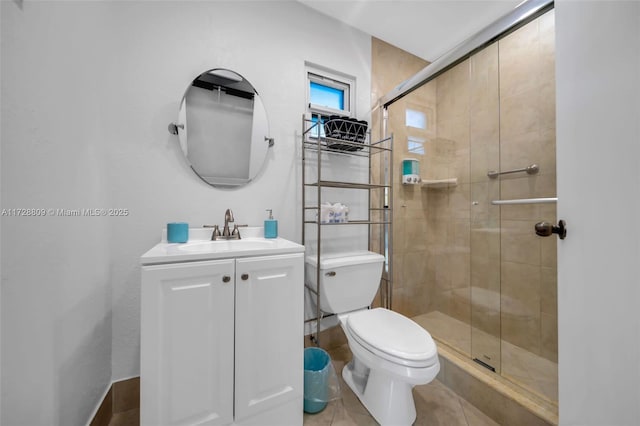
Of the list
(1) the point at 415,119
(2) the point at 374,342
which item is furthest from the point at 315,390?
(1) the point at 415,119

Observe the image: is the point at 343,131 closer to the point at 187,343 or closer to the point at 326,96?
the point at 326,96

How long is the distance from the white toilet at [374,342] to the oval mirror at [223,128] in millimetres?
729

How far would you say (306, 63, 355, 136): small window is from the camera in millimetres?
1611

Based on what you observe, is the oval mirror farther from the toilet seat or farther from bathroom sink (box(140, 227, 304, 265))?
the toilet seat

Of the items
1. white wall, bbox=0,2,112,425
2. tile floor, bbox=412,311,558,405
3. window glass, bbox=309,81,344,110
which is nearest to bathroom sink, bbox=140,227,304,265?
white wall, bbox=0,2,112,425

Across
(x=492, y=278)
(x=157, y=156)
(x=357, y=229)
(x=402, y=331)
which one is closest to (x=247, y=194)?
(x=157, y=156)

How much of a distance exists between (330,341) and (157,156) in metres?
1.57

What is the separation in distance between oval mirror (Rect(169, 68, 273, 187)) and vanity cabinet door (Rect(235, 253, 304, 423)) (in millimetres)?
630

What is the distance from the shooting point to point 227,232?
1.28 metres

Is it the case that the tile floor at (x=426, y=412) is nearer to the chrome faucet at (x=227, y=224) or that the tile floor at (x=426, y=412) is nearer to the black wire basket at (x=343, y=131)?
the chrome faucet at (x=227, y=224)

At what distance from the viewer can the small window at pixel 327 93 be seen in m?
1.61

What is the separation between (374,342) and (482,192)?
4.24ft

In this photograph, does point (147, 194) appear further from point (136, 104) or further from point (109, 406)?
A: point (109, 406)

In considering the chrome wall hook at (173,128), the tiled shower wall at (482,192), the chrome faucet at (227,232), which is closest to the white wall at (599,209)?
the tiled shower wall at (482,192)
